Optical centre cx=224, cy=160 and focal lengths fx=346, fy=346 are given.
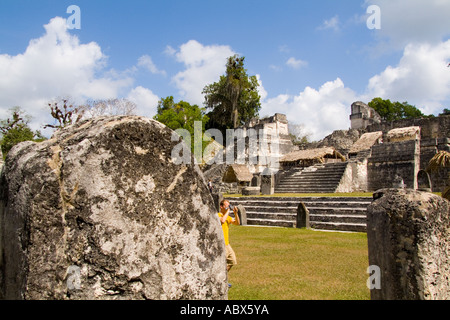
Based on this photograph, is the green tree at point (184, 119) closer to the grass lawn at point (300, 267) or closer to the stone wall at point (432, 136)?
the stone wall at point (432, 136)

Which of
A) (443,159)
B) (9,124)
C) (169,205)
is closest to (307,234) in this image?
(169,205)

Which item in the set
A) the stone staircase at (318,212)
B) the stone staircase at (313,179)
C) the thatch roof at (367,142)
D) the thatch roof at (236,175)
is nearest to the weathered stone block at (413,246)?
the stone staircase at (318,212)

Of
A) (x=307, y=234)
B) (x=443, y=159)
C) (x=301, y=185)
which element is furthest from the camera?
(x=301, y=185)

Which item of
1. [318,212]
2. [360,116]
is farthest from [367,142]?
[318,212]

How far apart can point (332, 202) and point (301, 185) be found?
9.32 m

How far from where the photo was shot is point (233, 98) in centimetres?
4034

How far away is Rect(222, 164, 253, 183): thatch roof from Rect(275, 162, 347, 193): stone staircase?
10.8 feet

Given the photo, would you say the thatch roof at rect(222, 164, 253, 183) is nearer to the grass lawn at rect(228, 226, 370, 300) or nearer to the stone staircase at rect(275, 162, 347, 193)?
the stone staircase at rect(275, 162, 347, 193)

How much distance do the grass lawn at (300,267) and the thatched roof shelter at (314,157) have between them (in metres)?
15.9

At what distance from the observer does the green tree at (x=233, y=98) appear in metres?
40.2

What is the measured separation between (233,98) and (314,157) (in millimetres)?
18002

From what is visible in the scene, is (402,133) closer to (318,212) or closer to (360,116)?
(360,116)
